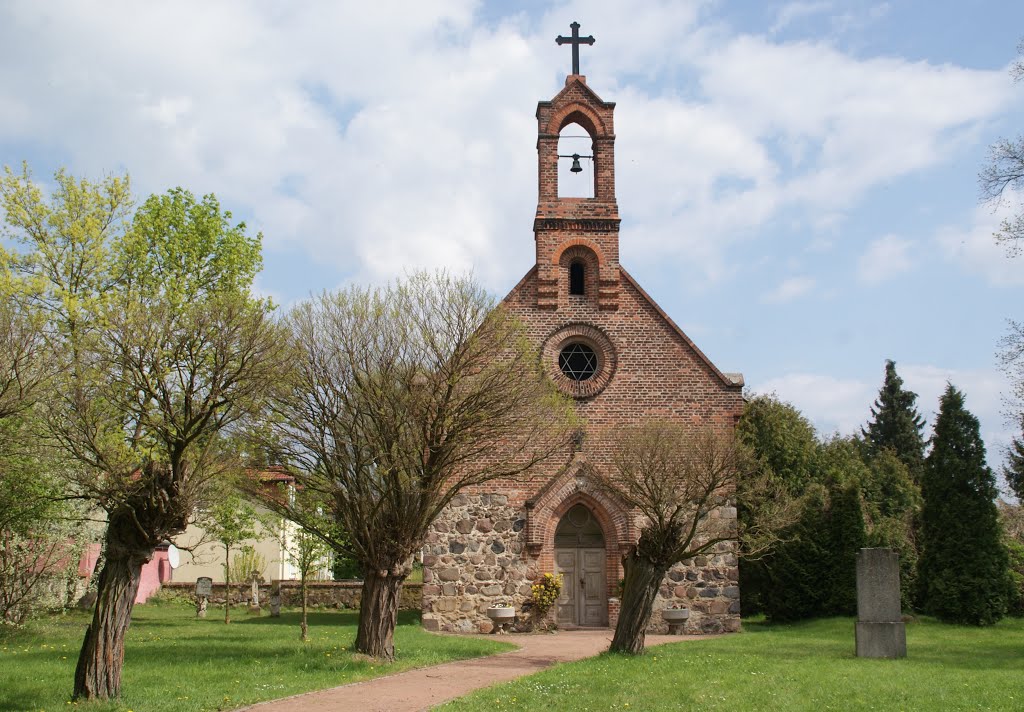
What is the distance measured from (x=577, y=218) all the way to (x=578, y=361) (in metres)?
3.89

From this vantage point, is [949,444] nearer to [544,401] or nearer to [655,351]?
[655,351]

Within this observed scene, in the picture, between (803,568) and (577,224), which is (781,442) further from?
(577,224)

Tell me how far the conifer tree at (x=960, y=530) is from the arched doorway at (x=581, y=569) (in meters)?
8.55

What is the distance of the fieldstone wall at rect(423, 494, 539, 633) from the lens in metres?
22.6

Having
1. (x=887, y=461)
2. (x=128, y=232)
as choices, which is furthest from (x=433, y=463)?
(x=887, y=461)

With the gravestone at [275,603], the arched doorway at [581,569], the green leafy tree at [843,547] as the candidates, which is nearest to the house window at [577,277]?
the arched doorway at [581,569]

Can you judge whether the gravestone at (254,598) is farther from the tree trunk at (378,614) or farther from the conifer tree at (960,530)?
the conifer tree at (960,530)

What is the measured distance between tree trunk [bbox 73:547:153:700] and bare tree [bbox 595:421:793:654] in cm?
866

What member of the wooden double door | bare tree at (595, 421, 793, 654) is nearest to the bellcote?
bare tree at (595, 421, 793, 654)

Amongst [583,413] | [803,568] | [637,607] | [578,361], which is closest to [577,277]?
[578,361]

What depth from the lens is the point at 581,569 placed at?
23250 millimetres

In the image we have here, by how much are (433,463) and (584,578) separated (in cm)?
823

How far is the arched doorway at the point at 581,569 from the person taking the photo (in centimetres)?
2306

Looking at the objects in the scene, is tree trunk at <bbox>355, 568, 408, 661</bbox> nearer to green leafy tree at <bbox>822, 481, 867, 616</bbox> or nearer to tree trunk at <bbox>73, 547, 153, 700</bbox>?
tree trunk at <bbox>73, 547, 153, 700</bbox>
